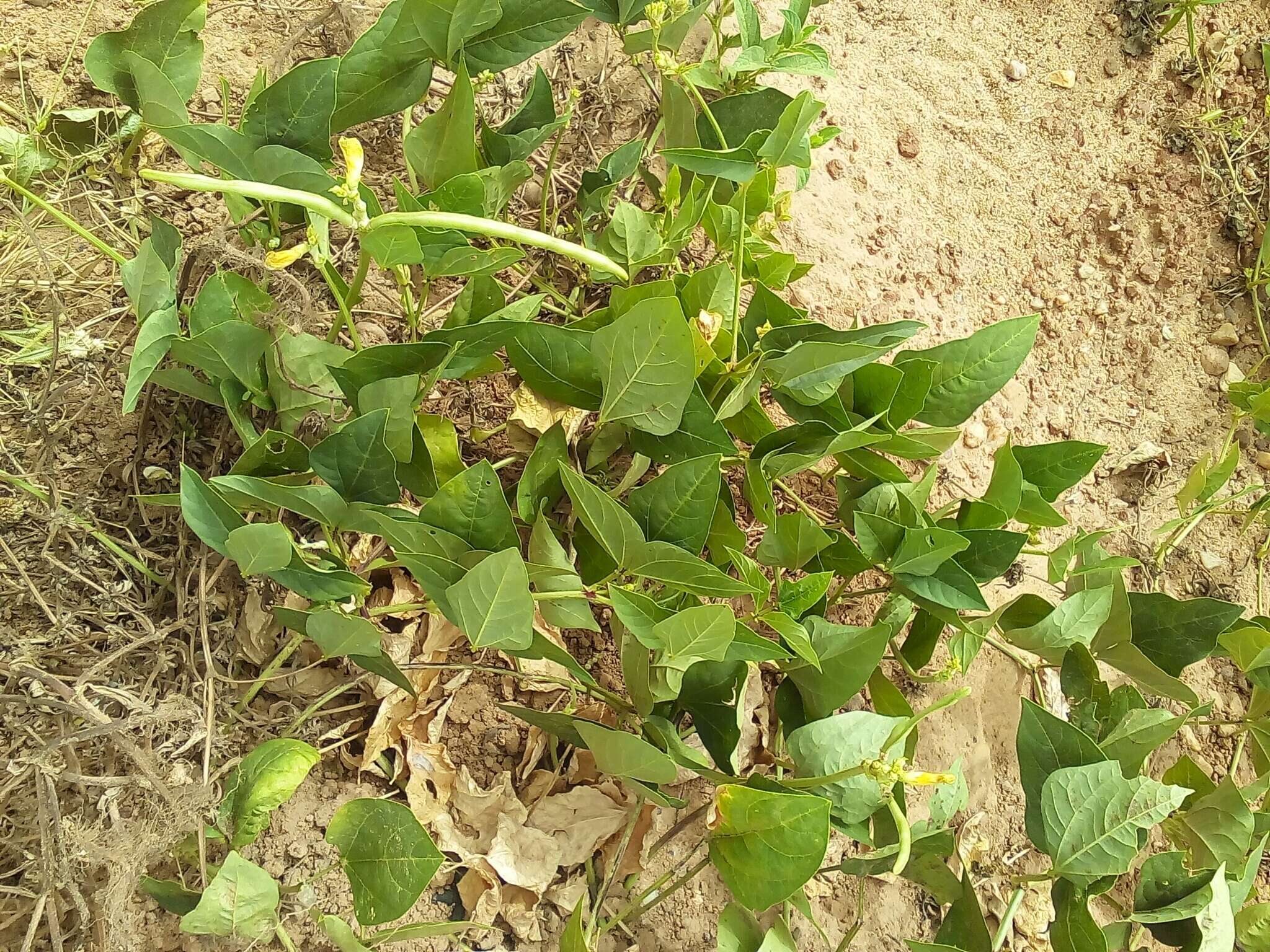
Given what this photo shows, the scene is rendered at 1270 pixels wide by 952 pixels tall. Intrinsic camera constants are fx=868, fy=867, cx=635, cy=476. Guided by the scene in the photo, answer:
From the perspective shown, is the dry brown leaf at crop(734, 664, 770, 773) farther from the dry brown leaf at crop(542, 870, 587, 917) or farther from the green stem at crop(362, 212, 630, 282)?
the green stem at crop(362, 212, 630, 282)

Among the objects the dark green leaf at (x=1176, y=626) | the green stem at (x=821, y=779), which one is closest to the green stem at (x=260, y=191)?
Answer: the green stem at (x=821, y=779)

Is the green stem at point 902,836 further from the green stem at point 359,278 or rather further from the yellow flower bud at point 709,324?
the green stem at point 359,278

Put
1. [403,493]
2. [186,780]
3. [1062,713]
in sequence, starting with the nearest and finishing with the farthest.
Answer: [186,780] → [403,493] → [1062,713]

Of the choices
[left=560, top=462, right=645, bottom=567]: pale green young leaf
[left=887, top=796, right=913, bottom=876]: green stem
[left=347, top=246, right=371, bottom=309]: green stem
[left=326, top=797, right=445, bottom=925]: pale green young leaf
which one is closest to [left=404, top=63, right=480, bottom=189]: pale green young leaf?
[left=347, top=246, right=371, bottom=309]: green stem

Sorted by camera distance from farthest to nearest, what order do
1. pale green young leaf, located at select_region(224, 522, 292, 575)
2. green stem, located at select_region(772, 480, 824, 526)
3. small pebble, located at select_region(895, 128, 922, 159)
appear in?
small pebble, located at select_region(895, 128, 922, 159), green stem, located at select_region(772, 480, 824, 526), pale green young leaf, located at select_region(224, 522, 292, 575)

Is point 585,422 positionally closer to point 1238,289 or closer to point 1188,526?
point 1188,526

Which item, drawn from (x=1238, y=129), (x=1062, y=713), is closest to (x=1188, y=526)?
(x=1062, y=713)

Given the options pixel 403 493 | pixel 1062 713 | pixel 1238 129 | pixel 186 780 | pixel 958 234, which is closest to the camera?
pixel 186 780

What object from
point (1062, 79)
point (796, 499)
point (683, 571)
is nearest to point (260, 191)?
point (683, 571)

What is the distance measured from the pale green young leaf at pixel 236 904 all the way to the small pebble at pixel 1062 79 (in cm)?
149

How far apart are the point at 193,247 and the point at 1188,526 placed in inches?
51.0

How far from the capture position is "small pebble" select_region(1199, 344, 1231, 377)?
1.32m

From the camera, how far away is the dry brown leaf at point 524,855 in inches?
34.9

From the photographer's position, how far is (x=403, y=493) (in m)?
0.93
